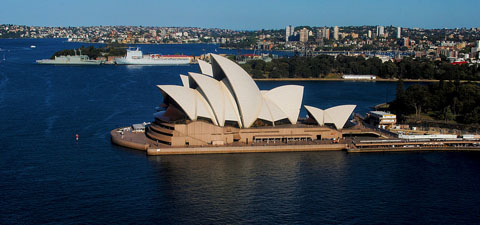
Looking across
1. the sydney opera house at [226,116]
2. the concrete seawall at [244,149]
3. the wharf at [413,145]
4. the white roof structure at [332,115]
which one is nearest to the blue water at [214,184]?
the concrete seawall at [244,149]

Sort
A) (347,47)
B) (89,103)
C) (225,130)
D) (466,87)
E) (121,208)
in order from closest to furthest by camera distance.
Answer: (121,208)
(225,130)
(466,87)
(89,103)
(347,47)

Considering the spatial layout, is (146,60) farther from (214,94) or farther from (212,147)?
(212,147)

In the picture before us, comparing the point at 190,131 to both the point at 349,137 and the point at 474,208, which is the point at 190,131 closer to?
the point at 349,137

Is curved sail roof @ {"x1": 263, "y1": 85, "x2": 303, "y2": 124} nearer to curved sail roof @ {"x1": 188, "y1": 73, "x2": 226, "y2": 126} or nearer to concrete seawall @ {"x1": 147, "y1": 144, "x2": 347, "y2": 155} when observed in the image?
concrete seawall @ {"x1": 147, "y1": 144, "x2": 347, "y2": 155}

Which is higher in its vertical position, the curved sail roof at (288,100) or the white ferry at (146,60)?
the white ferry at (146,60)

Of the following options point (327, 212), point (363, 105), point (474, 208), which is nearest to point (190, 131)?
point (327, 212)

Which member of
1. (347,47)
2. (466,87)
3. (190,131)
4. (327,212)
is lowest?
(327,212)

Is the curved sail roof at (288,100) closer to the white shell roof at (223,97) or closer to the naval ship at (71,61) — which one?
the white shell roof at (223,97)

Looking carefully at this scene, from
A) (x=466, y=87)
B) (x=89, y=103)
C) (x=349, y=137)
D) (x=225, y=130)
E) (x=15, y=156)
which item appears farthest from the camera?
(x=89, y=103)
